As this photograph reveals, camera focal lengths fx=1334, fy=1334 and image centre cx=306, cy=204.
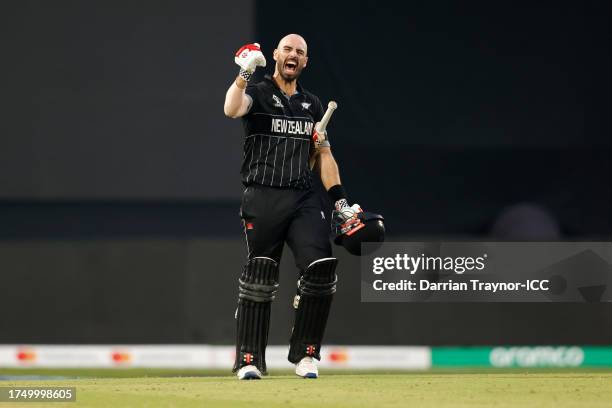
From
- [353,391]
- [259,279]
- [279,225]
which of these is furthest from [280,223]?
[353,391]

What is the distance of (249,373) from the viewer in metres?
6.10

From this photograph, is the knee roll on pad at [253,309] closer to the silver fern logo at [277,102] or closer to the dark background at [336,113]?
the silver fern logo at [277,102]

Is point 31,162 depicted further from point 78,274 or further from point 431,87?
point 431,87

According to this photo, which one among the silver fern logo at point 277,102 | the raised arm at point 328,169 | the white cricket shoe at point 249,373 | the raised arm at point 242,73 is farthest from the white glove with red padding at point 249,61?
the white cricket shoe at point 249,373

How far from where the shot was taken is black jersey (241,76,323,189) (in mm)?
6152

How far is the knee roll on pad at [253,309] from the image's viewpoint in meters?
6.15

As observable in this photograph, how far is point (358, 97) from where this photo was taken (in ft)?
31.2

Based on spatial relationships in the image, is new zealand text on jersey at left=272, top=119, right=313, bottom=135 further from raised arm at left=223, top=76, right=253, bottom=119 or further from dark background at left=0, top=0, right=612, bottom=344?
dark background at left=0, top=0, right=612, bottom=344

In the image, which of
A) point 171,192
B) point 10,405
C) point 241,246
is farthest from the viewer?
point 171,192

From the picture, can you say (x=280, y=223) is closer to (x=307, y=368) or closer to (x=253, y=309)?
(x=253, y=309)

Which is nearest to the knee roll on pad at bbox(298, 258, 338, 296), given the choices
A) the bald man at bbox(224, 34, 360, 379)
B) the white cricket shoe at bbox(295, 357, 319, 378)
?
the bald man at bbox(224, 34, 360, 379)

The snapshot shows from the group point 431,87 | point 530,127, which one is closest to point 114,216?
point 431,87

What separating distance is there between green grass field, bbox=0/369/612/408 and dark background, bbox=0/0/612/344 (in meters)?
3.16

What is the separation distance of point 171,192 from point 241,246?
888mm
